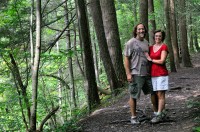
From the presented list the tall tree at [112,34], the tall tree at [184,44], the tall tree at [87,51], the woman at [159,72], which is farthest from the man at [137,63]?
the tall tree at [184,44]

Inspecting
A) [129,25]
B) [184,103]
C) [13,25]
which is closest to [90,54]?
[13,25]

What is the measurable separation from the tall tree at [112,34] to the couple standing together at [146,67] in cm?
595

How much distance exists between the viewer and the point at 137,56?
21.4 feet

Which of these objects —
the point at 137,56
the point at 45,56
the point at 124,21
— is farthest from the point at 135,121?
the point at 124,21

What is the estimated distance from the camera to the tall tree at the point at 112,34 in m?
12.4

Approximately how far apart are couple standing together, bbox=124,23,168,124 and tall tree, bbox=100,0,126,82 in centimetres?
595

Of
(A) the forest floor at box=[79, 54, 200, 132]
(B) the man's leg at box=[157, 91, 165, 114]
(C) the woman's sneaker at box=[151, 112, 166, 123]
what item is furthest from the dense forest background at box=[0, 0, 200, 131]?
(B) the man's leg at box=[157, 91, 165, 114]

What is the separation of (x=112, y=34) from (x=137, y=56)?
20.7 ft

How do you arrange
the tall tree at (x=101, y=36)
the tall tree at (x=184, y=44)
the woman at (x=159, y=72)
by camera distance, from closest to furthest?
1. the woman at (x=159, y=72)
2. the tall tree at (x=101, y=36)
3. the tall tree at (x=184, y=44)


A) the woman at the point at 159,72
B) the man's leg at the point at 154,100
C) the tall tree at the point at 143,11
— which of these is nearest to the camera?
the woman at the point at 159,72

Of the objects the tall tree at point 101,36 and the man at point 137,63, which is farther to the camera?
the tall tree at point 101,36

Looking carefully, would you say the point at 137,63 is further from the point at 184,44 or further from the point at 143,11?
the point at 184,44

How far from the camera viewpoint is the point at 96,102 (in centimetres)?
1084

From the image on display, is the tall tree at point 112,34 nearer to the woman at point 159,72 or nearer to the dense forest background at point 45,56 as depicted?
the dense forest background at point 45,56
